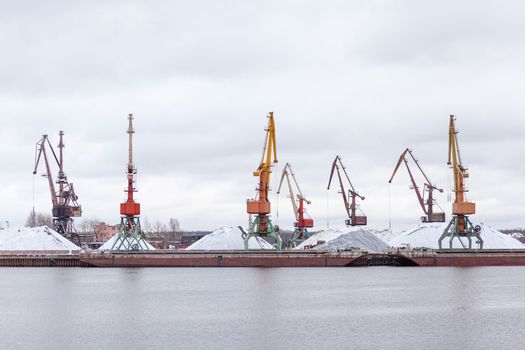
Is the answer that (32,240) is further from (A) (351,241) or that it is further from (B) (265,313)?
(B) (265,313)

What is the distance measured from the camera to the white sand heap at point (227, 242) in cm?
13512

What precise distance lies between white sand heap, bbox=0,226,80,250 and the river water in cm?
5091

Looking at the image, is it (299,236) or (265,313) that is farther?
(299,236)

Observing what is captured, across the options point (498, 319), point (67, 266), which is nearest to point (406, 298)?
point (498, 319)

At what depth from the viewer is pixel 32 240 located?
143m

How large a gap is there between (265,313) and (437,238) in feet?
269

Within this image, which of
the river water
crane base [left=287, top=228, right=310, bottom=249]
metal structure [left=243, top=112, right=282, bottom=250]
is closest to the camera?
the river water

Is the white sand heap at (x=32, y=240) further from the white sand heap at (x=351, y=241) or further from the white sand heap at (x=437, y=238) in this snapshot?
the white sand heap at (x=437, y=238)

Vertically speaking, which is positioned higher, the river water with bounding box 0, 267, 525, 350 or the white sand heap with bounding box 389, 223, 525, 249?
the white sand heap with bounding box 389, 223, 525, 249

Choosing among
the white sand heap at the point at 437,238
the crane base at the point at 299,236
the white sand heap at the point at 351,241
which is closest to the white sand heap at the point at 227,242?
the white sand heap at the point at 351,241

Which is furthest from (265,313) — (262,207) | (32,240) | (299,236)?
(299,236)

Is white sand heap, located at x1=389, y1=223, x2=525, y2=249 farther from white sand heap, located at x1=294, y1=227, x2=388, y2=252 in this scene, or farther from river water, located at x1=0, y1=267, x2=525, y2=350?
river water, located at x1=0, y1=267, x2=525, y2=350

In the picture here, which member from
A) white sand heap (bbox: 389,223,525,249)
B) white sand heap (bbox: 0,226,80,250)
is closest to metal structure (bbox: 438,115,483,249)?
white sand heap (bbox: 389,223,525,249)

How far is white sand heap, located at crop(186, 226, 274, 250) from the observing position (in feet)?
443
